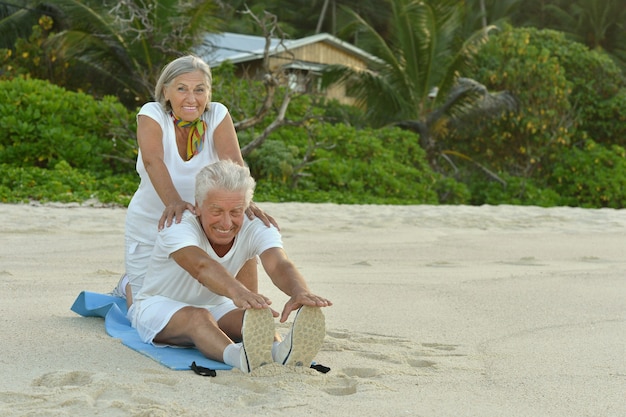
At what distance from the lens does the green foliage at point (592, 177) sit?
16422 mm

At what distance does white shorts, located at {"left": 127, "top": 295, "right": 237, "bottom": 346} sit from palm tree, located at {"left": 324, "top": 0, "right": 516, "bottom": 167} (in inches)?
524

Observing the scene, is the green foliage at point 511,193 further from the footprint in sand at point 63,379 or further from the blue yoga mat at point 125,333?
the footprint in sand at point 63,379

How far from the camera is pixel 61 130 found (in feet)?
40.4

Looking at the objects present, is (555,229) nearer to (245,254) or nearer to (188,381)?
(245,254)

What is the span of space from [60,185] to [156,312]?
7556mm

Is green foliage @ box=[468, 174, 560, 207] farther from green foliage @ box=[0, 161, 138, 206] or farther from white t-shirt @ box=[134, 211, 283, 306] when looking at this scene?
white t-shirt @ box=[134, 211, 283, 306]

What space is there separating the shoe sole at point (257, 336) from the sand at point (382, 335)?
2.4 inches

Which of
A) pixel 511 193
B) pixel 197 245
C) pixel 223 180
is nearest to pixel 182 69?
pixel 223 180

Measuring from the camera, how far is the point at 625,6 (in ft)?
99.2

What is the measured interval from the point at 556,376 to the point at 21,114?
10.5 metres

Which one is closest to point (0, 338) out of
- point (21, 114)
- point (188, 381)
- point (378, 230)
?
point (188, 381)

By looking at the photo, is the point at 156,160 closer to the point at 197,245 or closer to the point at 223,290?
the point at 197,245

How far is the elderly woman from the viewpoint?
3875 mm

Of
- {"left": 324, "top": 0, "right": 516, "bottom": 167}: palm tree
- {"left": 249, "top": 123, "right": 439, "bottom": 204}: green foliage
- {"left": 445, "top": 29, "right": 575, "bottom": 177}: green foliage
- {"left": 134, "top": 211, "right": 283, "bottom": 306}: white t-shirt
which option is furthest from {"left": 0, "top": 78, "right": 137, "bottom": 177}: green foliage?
{"left": 134, "top": 211, "right": 283, "bottom": 306}: white t-shirt
